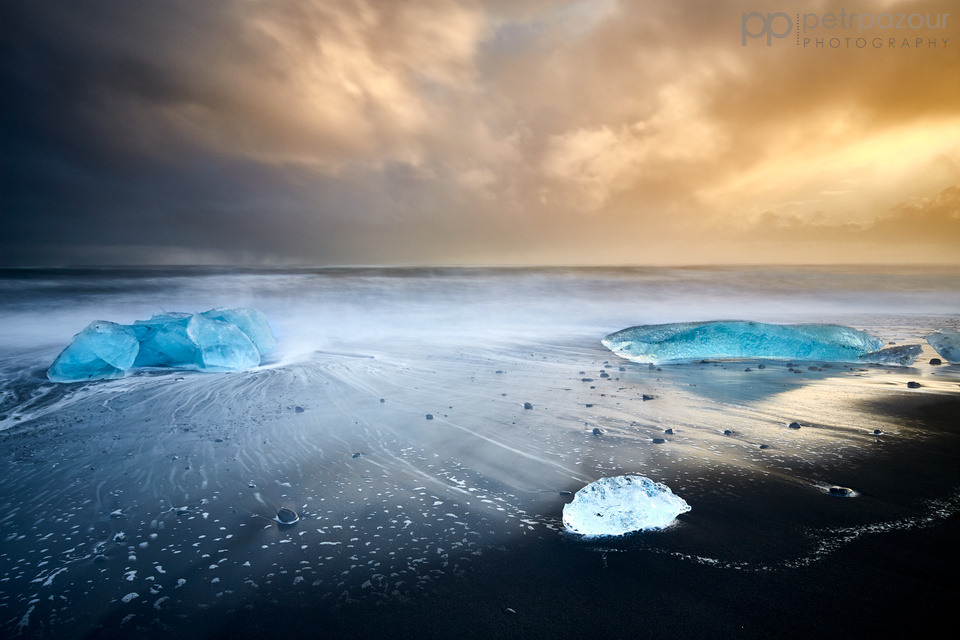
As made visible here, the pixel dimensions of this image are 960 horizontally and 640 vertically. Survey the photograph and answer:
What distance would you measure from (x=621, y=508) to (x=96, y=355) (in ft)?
19.7

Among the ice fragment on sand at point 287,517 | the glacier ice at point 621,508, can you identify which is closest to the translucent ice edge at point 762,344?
the glacier ice at point 621,508

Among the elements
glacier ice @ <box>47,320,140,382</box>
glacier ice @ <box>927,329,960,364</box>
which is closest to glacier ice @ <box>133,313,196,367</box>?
glacier ice @ <box>47,320,140,382</box>

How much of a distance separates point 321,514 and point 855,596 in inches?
87.3

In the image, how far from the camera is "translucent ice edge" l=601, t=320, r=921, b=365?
5.84 m

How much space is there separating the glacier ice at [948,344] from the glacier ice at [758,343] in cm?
57

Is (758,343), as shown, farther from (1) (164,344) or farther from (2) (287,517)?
(1) (164,344)

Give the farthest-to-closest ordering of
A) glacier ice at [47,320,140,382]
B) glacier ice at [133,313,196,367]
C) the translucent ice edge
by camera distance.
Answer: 1. the translucent ice edge
2. glacier ice at [133,313,196,367]
3. glacier ice at [47,320,140,382]

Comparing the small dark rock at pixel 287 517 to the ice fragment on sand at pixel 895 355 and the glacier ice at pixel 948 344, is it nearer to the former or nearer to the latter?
the ice fragment on sand at pixel 895 355

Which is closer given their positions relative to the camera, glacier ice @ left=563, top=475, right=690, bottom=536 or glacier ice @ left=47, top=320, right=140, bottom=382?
glacier ice @ left=563, top=475, right=690, bottom=536

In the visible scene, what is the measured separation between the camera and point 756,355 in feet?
19.8

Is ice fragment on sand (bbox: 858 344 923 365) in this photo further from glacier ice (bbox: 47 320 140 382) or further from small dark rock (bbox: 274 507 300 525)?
glacier ice (bbox: 47 320 140 382)

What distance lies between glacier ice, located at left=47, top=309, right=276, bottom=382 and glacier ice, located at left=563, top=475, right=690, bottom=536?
16.7ft

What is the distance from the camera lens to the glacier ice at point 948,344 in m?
5.58

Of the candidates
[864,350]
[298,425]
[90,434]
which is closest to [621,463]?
[298,425]
